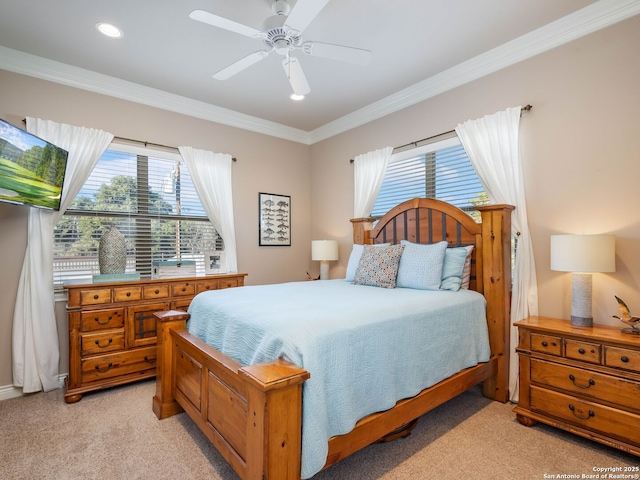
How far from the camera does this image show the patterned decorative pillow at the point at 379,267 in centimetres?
285

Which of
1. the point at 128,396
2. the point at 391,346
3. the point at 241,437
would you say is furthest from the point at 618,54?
the point at 128,396

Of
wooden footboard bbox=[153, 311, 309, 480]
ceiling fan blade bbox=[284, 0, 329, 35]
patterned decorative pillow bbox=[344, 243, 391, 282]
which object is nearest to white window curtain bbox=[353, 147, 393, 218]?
patterned decorative pillow bbox=[344, 243, 391, 282]

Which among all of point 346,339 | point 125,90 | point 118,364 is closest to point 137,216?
point 125,90

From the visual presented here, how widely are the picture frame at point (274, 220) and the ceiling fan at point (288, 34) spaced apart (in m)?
2.06

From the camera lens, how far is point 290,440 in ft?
4.32

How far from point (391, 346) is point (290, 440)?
728 mm

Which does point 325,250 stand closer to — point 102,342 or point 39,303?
point 102,342

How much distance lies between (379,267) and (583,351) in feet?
4.88

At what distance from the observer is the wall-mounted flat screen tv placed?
224cm

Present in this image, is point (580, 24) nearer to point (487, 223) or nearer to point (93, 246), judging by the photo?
point (487, 223)

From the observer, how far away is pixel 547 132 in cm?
254

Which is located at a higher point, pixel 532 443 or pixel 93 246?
pixel 93 246

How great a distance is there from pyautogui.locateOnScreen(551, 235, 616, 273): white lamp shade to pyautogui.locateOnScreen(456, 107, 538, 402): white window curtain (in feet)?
1.59


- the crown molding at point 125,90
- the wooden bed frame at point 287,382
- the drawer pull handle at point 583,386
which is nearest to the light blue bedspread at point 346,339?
the wooden bed frame at point 287,382
